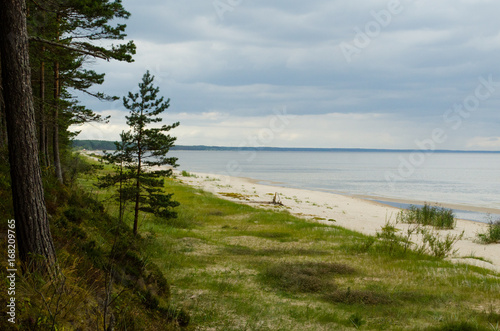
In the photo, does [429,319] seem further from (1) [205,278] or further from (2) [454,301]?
(1) [205,278]

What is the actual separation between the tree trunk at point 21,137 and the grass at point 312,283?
132 inches

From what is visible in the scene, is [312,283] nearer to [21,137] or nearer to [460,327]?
[460,327]

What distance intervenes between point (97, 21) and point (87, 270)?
1112cm

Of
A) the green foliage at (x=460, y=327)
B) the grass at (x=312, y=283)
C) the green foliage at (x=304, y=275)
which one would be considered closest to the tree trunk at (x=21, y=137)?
the grass at (x=312, y=283)

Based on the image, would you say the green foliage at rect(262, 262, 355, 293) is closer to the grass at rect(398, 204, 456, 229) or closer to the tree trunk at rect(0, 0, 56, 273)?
the tree trunk at rect(0, 0, 56, 273)

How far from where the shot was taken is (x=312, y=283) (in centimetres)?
1053

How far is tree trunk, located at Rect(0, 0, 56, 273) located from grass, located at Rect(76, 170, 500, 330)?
3.35m

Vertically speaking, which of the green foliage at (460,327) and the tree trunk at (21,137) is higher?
the tree trunk at (21,137)

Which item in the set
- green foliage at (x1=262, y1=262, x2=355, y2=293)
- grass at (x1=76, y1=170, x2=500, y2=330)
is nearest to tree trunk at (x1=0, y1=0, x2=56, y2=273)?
grass at (x1=76, y1=170, x2=500, y2=330)

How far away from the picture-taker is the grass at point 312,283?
7945 millimetres

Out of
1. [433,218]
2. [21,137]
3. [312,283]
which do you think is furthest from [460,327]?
[433,218]

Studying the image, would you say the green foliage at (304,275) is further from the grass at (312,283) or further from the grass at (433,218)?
the grass at (433,218)

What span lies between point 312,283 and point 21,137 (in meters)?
7.95

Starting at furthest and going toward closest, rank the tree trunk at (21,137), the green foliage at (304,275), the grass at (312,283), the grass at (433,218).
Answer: the grass at (433,218) < the green foliage at (304,275) < the grass at (312,283) < the tree trunk at (21,137)
